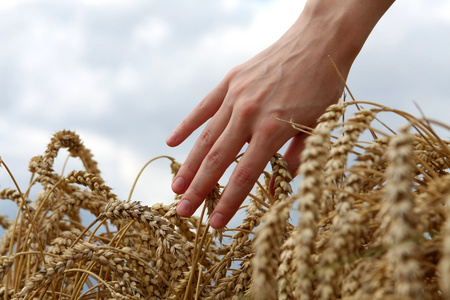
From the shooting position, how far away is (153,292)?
128 centimetres

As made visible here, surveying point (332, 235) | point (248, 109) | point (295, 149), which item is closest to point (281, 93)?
point (248, 109)

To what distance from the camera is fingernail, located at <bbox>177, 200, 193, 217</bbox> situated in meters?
1.40

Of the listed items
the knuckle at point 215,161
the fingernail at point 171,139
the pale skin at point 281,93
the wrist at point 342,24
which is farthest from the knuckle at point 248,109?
the fingernail at point 171,139

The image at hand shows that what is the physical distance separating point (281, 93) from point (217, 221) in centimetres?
45

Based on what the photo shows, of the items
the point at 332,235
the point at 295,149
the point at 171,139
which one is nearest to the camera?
the point at 332,235

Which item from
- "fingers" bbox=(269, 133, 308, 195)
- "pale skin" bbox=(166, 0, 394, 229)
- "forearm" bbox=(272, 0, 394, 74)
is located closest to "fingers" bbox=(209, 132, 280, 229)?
"pale skin" bbox=(166, 0, 394, 229)

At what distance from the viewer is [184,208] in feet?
4.65

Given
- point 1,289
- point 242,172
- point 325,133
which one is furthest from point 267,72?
point 1,289

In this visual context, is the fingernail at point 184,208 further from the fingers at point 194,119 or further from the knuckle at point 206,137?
the fingers at point 194,119

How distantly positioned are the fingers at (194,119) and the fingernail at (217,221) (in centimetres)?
56

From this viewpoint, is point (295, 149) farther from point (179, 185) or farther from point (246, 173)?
point (179, 185)

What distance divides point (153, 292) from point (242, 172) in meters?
0.44

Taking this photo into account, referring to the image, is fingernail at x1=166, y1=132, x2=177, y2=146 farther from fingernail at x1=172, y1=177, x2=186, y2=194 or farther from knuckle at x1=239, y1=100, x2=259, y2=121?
knuckle at x1=239, y1=100, x2=259, y2=121

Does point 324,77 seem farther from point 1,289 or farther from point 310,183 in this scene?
point 1,289
